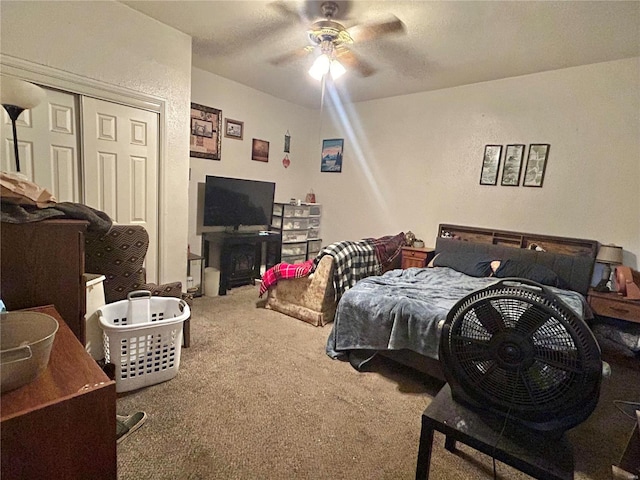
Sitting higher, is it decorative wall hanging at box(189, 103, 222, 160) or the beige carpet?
decorative wall hanging at box(189, 103, 222, 160)

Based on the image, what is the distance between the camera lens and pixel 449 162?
13.3ft

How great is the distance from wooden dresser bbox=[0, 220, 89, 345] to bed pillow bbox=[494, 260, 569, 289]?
3.33 meters

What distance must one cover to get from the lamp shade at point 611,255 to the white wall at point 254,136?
3.89 m

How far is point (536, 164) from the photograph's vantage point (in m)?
3.45

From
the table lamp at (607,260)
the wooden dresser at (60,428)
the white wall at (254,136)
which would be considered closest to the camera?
the wooden dresser at (60,428)

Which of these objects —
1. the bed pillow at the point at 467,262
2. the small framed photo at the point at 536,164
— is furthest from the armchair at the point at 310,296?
the small framed photo at the point at 536,164

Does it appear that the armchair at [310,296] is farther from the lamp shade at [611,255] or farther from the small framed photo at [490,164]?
the lamp shade at [611,255]

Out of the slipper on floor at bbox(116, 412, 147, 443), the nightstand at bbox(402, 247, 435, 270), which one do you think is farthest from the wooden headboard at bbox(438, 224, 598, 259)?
the slipper on floor at bbox(116, 412, 147, 443)

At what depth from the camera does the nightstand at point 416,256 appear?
3.94 m

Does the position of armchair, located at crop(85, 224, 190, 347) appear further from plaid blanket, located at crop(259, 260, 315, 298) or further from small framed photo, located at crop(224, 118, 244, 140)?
small framed photo, located at crop(224, 118, 244, 140)

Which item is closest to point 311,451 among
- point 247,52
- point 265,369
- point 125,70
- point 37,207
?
point 265,369

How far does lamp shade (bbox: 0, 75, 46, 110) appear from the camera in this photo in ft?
5.81

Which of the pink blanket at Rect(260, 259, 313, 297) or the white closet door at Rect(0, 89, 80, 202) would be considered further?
the pink blanket at Rect(260, 259, 313, 297)

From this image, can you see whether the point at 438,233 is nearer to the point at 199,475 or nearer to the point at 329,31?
the point at 329,31
